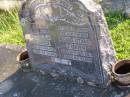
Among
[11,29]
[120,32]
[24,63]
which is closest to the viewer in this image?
[24,63]

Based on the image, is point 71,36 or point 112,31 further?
point 112,31

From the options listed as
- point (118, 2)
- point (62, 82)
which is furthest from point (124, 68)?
point (118, 2)

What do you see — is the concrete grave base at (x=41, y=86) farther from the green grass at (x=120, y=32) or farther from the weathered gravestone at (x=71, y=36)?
the green grass at (x=120, y=32)

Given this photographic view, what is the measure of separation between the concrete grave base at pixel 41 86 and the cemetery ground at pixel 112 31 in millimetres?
864

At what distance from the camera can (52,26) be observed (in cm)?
361

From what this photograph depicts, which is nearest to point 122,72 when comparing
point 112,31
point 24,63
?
point 24,63

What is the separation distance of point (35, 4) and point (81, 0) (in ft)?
2.07

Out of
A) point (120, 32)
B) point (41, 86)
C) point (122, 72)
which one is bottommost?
point (41, 86)

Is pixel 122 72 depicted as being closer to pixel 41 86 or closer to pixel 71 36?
pixel 71 36

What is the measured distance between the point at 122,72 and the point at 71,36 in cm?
66

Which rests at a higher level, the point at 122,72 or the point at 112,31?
the point at 112,31

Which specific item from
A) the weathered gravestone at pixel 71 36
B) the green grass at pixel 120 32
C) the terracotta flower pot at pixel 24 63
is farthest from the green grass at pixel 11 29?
the green grass at pixel 120 32

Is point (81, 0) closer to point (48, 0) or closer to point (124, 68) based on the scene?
point (48, 0)

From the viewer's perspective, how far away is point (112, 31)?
4785 millimetres
